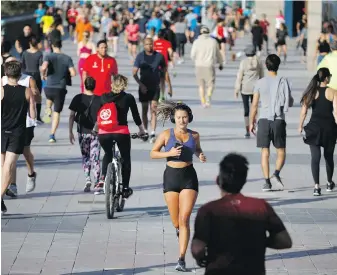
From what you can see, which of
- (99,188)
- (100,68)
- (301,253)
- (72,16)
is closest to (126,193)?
(99,188)

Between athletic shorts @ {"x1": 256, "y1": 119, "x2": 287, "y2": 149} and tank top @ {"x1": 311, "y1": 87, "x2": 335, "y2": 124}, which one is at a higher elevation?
tank top @ {"x1": 311, "y1": 87, "x2": 335, "y2": 124}

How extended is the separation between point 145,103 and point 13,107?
6.12 meters

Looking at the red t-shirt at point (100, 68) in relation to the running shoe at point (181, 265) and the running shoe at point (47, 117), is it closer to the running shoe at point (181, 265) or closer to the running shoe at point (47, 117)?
the running shoe at point (47, 117)

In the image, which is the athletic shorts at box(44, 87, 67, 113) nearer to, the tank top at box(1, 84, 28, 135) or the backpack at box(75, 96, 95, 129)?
the backpack at box(75, 96, 95, 129)

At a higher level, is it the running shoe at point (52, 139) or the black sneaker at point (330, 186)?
the black sneaker at point (330, 186)

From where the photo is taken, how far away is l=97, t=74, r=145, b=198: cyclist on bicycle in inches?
502

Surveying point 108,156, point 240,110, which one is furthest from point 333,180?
point 240,110

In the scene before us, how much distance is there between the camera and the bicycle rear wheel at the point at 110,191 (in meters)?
12.2

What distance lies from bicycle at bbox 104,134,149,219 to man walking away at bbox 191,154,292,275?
5.54 metres

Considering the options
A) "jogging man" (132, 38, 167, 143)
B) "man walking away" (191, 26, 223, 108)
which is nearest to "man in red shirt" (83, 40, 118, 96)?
"jogging man" (132, 38, 167, 143)

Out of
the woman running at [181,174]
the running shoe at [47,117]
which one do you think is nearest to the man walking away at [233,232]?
the woman running at [181,174]

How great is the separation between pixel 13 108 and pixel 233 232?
20.4 feet

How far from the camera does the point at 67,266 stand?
10203 millimetres

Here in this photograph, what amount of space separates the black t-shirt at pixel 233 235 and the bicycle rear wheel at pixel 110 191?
18.3 ft
